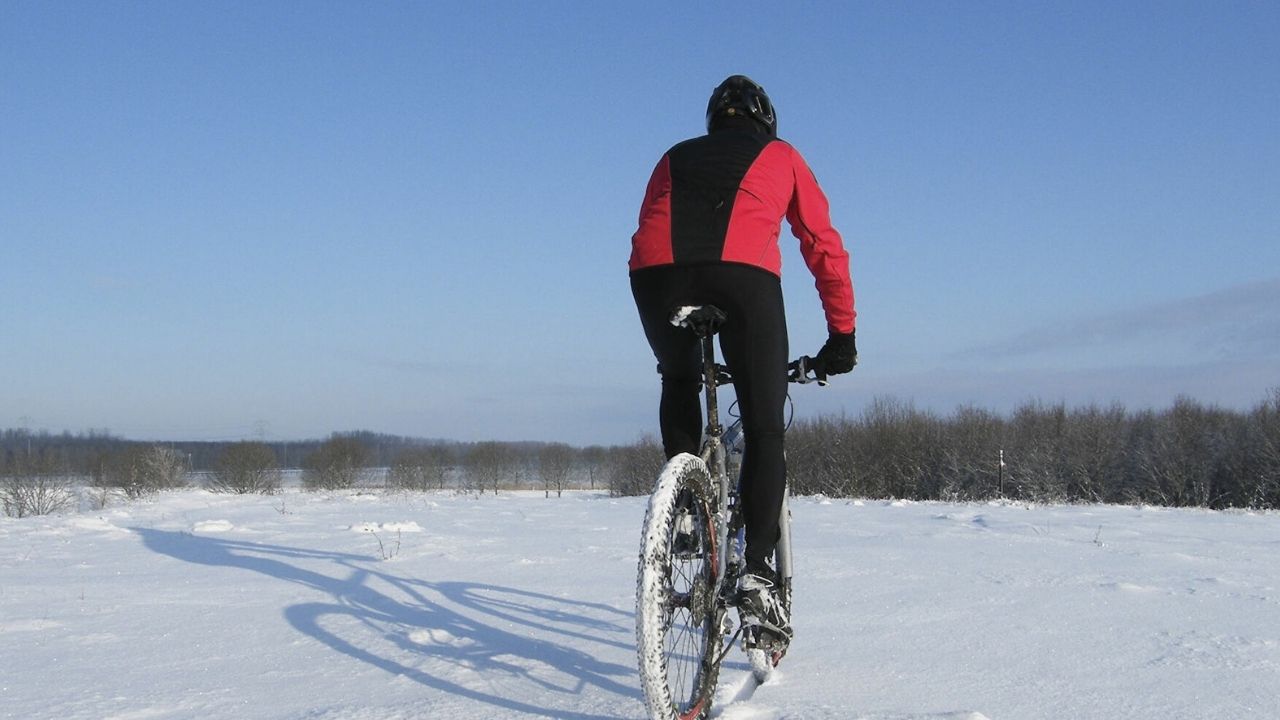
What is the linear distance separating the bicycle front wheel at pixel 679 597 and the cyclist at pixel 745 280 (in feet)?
0.45

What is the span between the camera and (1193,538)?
6785 millimetres

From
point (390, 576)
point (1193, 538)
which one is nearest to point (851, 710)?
point (390, 576)

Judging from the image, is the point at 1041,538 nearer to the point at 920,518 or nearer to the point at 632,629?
the point at 920,518

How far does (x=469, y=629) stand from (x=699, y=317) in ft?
5.63

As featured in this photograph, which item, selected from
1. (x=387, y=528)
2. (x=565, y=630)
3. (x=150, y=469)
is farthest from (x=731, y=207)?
(x=150, y=469)

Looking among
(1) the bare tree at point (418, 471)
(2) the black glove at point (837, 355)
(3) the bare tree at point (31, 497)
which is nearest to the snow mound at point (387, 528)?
(2) the black glove at point (837, 355)

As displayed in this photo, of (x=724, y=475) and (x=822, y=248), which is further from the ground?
(x=822, y=248)

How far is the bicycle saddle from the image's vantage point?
2.27 metres

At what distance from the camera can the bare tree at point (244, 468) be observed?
140 feet

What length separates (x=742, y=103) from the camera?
265 centimetres

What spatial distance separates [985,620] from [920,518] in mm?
5269

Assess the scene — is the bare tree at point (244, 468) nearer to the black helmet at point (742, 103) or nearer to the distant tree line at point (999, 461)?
the distant tree line at point (999, 461)

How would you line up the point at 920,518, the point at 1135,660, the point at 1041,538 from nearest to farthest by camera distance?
the point at 1135,660
the point at 1041,538
the point at 920,518

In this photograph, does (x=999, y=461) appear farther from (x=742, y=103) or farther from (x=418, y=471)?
(x=418, y=471)
